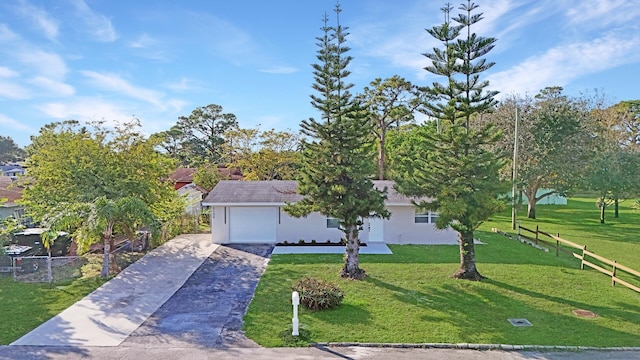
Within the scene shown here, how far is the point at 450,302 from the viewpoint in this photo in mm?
11078

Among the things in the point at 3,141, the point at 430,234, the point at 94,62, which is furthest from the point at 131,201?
Answer: the point at 3,141

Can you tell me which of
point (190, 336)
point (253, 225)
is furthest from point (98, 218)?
point (253, 225)

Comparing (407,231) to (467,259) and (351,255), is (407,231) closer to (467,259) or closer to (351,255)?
(467,259)

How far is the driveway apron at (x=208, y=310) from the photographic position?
8.66 meters

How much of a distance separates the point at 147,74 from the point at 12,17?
4851mm

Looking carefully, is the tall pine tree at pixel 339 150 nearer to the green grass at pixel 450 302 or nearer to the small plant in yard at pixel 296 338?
the green grass at pixel 450 302

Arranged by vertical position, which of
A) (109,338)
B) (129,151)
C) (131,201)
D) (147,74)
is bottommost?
(109,338)

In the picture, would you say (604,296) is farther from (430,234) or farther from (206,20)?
(206,20)

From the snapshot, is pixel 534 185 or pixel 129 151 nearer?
pixel 129 151

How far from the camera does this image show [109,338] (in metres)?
8.75

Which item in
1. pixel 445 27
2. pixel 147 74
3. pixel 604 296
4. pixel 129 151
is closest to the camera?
pixel 604 296

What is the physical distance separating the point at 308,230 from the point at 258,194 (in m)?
2.93

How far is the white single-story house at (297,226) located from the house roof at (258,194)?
0.05 m

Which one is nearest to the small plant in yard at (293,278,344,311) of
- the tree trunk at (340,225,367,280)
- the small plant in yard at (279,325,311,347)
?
the small plant in yard at (279,325,311,347)
